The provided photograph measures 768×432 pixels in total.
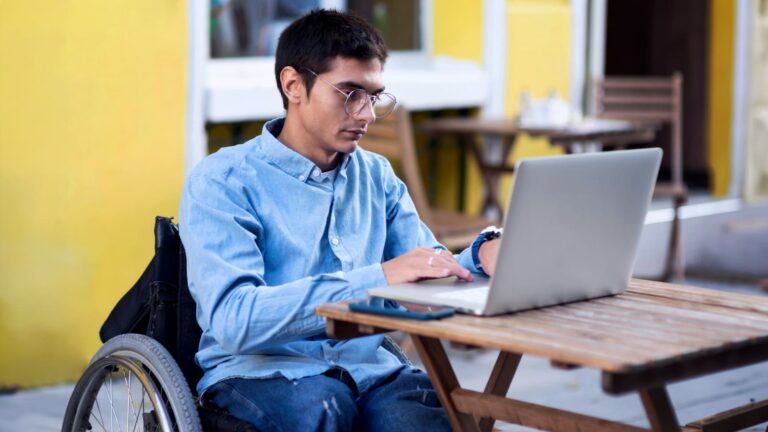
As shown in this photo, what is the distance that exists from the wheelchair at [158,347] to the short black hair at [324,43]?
45 centimetres

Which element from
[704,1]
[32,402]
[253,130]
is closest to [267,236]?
[32,402]

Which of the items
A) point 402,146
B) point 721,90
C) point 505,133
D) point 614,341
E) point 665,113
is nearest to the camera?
point 614,341

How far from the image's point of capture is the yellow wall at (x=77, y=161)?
4.81 metres

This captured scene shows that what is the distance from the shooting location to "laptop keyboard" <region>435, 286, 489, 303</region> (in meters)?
2.41

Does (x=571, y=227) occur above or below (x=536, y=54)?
below

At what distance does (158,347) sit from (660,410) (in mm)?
1009

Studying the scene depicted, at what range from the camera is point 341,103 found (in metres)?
2.84

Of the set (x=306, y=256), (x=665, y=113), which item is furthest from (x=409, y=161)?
(x=306, y=256)

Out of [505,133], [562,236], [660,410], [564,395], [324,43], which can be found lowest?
[564,395]

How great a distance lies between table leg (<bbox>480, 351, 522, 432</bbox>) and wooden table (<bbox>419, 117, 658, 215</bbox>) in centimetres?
377

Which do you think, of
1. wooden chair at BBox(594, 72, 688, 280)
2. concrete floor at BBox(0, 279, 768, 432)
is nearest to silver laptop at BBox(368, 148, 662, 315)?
concrete floor at BBox(0, 279, 768, 432)

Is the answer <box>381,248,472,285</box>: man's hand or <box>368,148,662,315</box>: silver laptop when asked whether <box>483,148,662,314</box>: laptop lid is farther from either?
<box>381,248,472,285</box>: man's hand

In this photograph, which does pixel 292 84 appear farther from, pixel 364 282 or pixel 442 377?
pixel 442 377

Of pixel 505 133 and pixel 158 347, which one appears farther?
pixel 505 133
